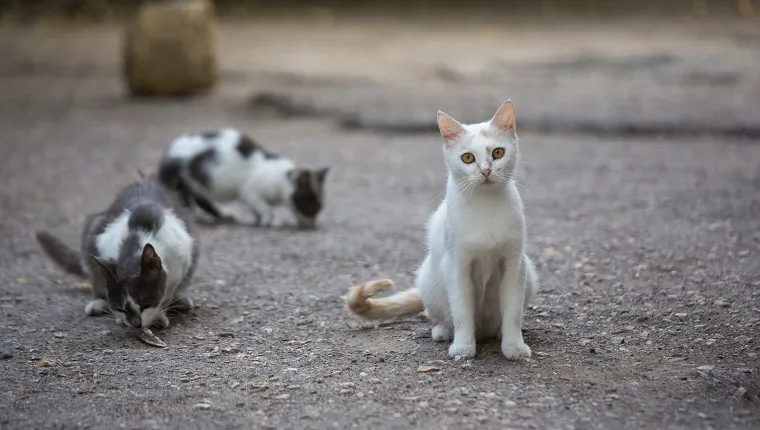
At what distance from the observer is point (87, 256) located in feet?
17.2

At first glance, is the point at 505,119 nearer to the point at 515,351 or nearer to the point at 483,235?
the point at 483,235

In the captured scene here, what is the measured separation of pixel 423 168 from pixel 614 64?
15.1 ft

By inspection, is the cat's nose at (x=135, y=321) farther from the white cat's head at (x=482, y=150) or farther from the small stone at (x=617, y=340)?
the small stone at (x=617, y=340)

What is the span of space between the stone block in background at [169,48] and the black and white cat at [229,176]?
190 inches

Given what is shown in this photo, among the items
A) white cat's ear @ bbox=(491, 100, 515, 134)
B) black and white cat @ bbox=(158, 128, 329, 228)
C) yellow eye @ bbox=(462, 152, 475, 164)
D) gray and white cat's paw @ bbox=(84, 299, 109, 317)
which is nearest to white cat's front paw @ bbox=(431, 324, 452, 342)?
yellow eye @ bbox=(462, 152, 475, 164)

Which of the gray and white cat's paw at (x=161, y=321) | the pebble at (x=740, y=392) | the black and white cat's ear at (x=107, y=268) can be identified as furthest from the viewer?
the gray and white cat's paw at (x=161, y=321)

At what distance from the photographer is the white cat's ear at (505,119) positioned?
412 centimetres

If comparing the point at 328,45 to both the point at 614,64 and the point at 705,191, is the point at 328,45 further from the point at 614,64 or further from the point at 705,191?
the point at 705,191

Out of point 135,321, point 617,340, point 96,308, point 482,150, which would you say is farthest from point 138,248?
point 617,340

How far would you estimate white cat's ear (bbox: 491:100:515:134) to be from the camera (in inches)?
162

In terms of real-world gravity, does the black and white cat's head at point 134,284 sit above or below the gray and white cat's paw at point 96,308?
above

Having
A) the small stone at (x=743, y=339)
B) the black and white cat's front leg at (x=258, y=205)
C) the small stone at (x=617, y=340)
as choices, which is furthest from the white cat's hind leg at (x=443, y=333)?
the black and white cat's front leg at (x=258, y=205)

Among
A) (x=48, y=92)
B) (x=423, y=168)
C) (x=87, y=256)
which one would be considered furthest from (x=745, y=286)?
(x=48, y=92)

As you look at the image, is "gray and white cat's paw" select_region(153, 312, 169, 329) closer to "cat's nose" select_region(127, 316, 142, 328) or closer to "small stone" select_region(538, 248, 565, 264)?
"cat's nose" select_region(127, 316, 142, 328)
